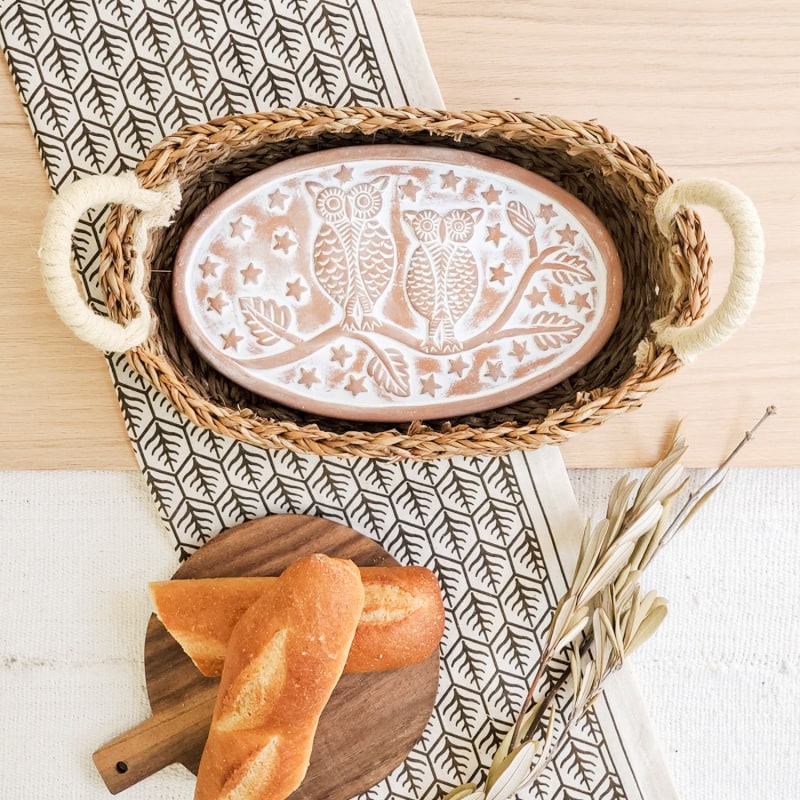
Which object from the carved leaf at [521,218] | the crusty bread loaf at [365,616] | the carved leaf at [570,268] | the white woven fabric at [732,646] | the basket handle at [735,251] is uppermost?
the carved leaf at [521,218]

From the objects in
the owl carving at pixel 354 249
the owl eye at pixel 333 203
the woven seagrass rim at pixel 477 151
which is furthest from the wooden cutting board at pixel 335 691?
the owl eye at pixel 333 203

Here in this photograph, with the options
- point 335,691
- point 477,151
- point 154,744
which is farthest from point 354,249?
point 154,744

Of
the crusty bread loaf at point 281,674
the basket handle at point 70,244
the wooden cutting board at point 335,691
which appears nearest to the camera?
the basket handle at point 70,244

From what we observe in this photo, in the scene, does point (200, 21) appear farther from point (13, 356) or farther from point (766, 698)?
point (766, 698)

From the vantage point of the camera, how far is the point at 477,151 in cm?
86

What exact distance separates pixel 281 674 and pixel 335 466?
0.80ft

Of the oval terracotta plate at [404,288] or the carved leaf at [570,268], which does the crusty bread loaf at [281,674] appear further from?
the carved leaf at [570,268]

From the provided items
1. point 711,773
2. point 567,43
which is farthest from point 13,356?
point 711,773

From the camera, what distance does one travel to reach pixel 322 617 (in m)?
0.77

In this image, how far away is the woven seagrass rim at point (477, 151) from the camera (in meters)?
0.77

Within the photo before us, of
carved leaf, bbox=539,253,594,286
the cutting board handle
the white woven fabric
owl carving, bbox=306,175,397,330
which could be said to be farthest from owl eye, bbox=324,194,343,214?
the cutting board handle

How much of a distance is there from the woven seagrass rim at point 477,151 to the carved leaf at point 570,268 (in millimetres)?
54

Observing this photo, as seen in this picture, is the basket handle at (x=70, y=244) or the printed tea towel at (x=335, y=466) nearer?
the basket handle at (x=70, y=244)

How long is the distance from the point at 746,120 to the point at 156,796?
3.66ft
